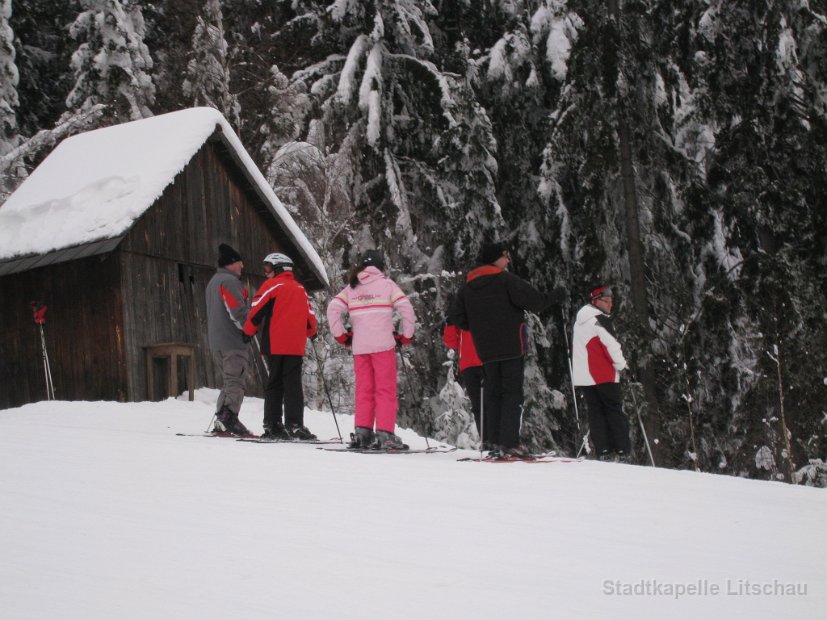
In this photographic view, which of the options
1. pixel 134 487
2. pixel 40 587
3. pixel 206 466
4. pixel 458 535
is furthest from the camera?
pixel 206 466

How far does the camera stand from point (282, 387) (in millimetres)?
8977

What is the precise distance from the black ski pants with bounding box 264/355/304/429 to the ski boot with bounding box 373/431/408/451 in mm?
1161

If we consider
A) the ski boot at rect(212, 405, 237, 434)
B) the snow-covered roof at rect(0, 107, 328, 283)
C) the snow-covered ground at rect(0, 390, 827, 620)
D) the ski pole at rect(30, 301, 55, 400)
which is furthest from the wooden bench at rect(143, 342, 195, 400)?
the snow-covered ground at rect(0, 390, 827, 620)

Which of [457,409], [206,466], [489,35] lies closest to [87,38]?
[489,35]

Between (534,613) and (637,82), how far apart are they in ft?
48.4

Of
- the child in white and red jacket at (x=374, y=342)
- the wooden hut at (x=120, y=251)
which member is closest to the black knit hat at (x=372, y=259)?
the child in white and red jacket at (x=374, y=342)

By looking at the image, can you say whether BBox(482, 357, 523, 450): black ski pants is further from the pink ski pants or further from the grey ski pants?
the grey ski pants

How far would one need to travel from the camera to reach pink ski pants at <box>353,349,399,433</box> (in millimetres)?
8039

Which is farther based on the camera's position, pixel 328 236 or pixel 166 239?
pixel 328 236

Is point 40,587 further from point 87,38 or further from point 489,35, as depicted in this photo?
point 87,38

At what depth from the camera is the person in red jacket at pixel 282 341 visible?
882 cm

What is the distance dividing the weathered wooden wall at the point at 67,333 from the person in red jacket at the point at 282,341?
5262 millimetres

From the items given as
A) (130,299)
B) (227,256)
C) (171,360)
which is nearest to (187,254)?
(130,299)

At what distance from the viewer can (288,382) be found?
889 centimetres
